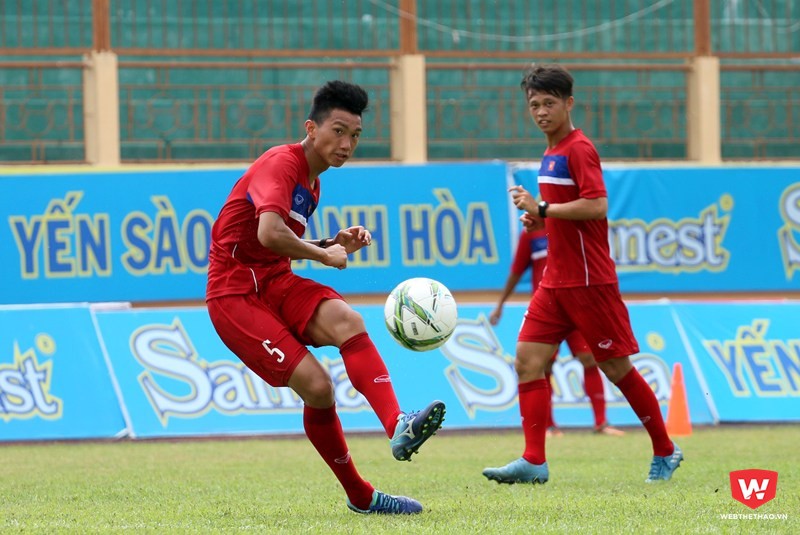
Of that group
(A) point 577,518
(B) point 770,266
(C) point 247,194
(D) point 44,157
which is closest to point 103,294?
(D) point 44,157

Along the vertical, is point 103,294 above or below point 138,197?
below

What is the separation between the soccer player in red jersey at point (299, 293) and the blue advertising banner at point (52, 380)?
648cm

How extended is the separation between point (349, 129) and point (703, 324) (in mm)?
8223

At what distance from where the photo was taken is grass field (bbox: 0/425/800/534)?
616cm

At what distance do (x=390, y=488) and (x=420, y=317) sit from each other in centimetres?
173

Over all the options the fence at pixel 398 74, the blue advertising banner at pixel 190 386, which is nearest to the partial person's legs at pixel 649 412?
the blue advertising banner at pixel 190 386

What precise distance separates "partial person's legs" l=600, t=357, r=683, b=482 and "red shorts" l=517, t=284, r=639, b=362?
89 millimetres

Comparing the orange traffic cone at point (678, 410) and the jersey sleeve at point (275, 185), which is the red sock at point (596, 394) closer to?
the orange traffic cone at point (678, 410)

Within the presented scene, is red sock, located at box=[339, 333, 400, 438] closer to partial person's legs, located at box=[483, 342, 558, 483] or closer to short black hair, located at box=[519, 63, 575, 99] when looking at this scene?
partial person's legs, located at box=[483, 342, 558, 483]

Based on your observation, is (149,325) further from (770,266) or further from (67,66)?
(770,266)

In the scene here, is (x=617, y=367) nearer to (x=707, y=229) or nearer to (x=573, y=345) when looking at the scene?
(x=573, y=345)

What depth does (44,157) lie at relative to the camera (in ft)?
54.3

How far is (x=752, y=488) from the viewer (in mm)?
7027

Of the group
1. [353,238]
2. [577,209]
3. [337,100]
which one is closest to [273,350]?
[353,238]
